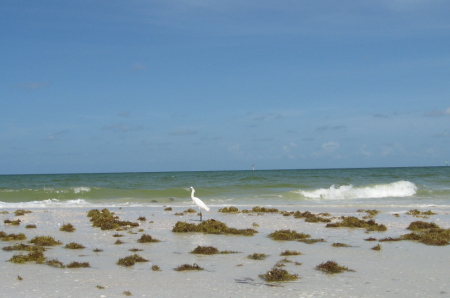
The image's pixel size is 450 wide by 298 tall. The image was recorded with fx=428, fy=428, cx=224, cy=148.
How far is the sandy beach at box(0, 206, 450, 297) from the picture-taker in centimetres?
789

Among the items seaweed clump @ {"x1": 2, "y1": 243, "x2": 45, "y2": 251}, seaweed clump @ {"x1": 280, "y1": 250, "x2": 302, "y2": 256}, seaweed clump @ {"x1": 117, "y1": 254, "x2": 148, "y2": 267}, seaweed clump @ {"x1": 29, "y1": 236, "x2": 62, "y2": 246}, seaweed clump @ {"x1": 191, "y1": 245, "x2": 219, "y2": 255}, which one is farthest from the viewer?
seaweed clump @ {"x1": 29, "y1": 236, "x2": 62, "y2": 246}

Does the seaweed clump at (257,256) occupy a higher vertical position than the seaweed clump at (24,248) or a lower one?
higher

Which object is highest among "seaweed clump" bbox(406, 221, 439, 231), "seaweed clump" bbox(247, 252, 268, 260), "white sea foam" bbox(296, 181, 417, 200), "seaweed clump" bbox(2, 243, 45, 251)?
"seaweed clump" bbox(406, 221, 439, 231)

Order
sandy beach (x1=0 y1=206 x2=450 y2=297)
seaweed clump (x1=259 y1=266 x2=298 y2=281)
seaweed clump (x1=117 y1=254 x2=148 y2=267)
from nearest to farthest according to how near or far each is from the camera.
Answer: sandy beach (x1=0 y1=206 x2=450 y2=297) → seaweed clump (x1=259 y1=266 x2=298 y2=281) → seaweed clump (x1=117 y1=254 x2=148 y2=267)

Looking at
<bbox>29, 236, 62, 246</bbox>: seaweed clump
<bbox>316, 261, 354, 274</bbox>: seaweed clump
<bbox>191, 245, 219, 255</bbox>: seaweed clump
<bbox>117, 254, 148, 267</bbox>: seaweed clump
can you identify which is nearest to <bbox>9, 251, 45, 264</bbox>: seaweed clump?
<bbox>117, 254, 148, 267</bbox>: seaweed clump

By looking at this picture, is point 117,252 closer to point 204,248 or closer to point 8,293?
point 204,248

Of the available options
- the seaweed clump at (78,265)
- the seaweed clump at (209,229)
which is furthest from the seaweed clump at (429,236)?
the seaweed clump at (78,265)

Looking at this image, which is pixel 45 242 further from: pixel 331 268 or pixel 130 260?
pixel 331 268

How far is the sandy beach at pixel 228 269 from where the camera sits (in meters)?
7.89

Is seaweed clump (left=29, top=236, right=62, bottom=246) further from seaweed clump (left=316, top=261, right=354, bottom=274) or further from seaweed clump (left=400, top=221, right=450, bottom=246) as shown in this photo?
seaweed clump (left=400, top=221, right=450, bottom=246)

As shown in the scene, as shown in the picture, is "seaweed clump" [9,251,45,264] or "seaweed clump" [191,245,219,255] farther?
"seaweed clump" [191,245,219,255]

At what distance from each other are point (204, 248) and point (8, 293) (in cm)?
504

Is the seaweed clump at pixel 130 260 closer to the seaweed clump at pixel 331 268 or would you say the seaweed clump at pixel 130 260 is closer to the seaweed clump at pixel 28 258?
the seaweed clump at pixel 28 258

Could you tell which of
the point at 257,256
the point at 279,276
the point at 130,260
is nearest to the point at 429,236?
the point at 257,256
